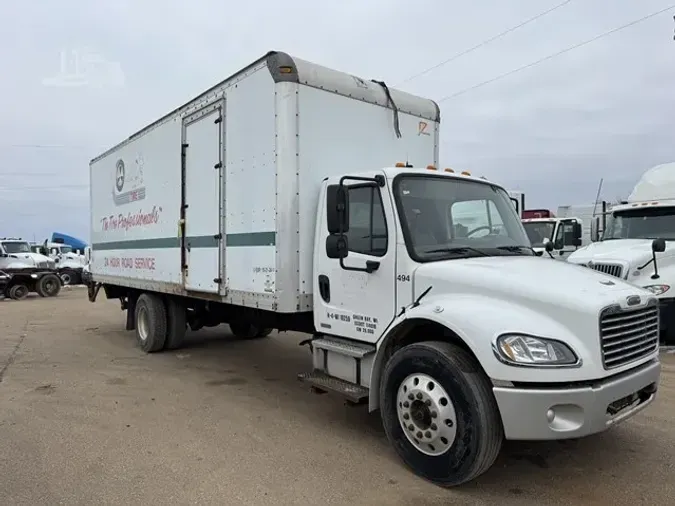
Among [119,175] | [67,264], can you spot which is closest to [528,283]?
[119,175]

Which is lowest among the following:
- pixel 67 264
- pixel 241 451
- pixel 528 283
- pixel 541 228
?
pixel 241 451

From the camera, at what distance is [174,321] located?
28.5 ft

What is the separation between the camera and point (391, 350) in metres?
4.50

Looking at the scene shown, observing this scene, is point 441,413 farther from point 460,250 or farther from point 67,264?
point 67,264

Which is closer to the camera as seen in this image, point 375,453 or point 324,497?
point 324,497

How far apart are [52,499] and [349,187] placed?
10.9 ft

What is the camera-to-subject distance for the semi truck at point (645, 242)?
888cm

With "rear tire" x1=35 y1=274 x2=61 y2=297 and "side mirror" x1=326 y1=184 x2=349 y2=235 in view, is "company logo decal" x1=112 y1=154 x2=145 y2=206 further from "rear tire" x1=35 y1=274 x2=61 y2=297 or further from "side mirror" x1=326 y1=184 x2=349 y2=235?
"rear tire" x1=35 y1=274 x2=61 y2=297

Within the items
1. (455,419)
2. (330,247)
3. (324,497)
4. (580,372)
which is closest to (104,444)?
(324,497)

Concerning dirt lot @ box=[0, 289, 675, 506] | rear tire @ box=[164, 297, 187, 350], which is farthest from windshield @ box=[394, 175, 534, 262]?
rear tire @ box=[164, 297, 187, 350]

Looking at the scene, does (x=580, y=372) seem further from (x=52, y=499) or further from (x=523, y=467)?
(x=52, y=499)

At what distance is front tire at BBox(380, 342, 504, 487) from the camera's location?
141 inches

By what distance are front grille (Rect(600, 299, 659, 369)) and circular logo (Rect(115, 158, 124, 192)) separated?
8.38 m

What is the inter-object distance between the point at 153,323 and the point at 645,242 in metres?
8.71
